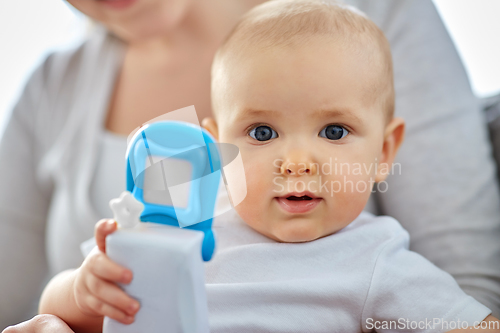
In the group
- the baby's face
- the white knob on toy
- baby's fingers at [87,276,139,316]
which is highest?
the baby's face

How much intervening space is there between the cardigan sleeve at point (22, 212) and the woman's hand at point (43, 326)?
23.1 inches

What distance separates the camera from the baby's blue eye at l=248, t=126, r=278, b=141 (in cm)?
68

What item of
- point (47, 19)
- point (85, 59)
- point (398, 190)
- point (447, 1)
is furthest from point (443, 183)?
point (47, 19)

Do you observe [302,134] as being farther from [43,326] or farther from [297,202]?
[43,326]

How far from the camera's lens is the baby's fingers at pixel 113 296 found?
0.48m

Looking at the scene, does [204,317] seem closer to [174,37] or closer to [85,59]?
[174,37]

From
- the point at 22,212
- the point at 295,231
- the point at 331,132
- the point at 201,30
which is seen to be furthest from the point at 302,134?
the point at 22,212

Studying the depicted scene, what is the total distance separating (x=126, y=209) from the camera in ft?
1.56

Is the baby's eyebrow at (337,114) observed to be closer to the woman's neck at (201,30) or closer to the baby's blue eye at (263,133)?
the baby's blue eye at (263,133)

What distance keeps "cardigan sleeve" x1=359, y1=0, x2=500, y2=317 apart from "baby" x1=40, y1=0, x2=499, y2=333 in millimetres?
211

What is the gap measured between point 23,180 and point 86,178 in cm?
31

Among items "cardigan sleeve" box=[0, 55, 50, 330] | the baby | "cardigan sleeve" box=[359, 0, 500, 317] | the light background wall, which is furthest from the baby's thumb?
the light background wall

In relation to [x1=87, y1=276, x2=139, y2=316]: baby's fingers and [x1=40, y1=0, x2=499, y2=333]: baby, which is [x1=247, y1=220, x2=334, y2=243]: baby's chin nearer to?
[x1=40, y1=0, x2=499, y2=333]: baby

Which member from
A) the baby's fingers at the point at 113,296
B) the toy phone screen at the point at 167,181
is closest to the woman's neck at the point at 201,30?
the toy phone screen at the point at 167,181
